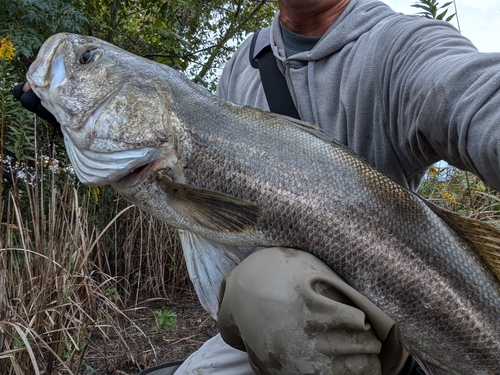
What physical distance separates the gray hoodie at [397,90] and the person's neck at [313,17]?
9 cm

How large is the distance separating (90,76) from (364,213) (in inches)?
50.9

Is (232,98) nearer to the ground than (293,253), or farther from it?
farther from it

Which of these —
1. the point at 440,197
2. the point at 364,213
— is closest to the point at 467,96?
the point at 364,213

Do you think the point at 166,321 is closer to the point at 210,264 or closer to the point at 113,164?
the point at 210,264

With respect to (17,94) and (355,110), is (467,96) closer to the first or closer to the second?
(355,110)

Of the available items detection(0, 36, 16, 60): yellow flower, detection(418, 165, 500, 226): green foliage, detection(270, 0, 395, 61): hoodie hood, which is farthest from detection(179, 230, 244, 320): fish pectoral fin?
detection(418, 165, 500, 226): green foliage

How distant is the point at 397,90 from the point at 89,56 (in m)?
1.34

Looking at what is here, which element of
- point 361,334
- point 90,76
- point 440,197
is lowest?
point 440,197

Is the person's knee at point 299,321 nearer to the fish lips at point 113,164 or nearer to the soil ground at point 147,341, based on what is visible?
the fish lips at point 113,164

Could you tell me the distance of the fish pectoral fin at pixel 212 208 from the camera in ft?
6.42

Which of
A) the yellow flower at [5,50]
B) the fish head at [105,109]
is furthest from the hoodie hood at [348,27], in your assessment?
the yellow flower at [5,50]

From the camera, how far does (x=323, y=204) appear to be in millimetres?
1883

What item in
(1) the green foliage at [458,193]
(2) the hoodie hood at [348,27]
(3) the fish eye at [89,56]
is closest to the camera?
(3) the fish eye at [89,56]

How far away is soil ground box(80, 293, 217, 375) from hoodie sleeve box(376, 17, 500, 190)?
6.54 feet
